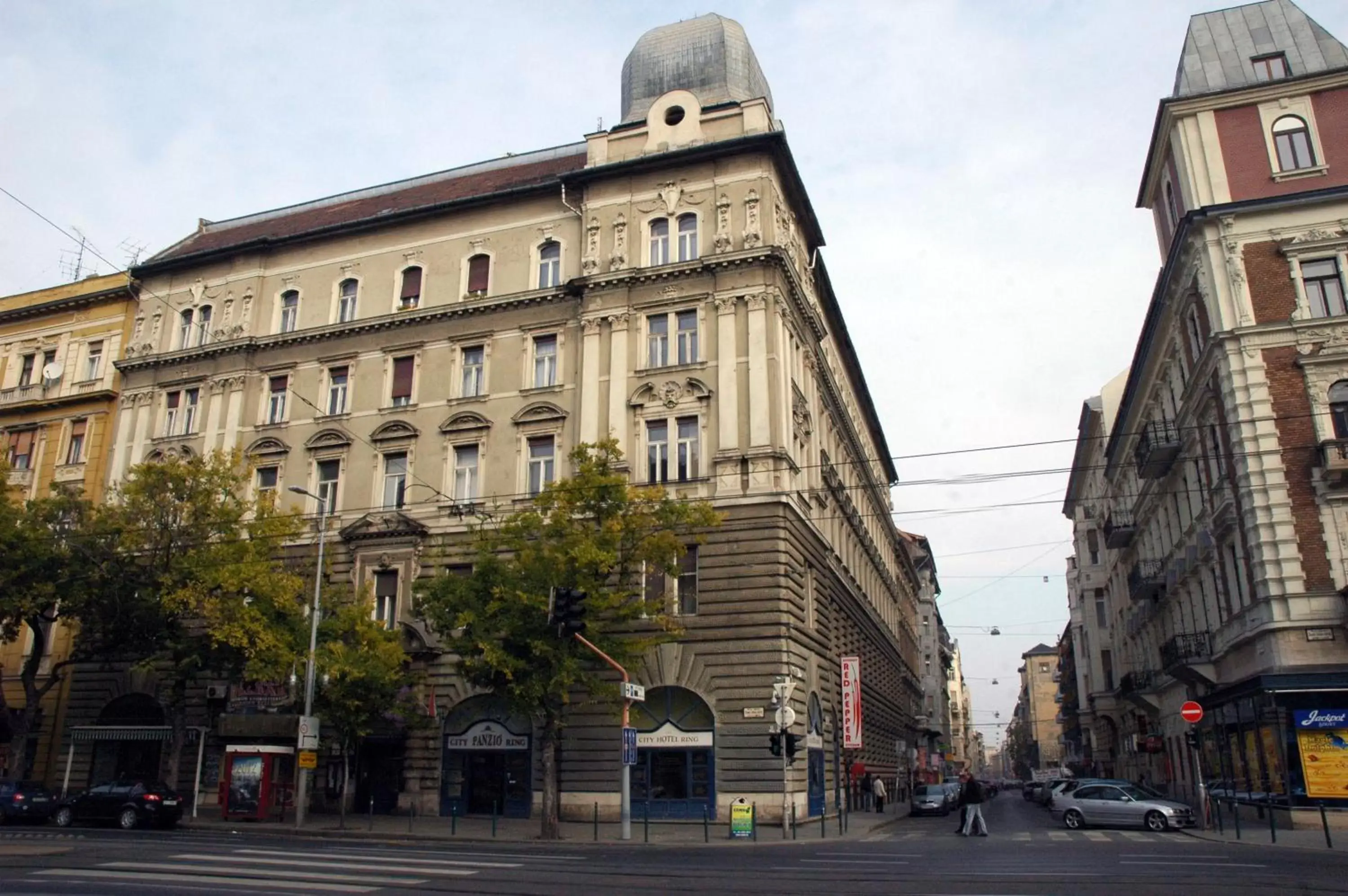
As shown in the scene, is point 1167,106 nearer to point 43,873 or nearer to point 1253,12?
point 1253,12

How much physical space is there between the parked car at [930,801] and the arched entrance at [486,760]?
19374 mm

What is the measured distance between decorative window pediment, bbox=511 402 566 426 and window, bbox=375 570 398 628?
6.70 m

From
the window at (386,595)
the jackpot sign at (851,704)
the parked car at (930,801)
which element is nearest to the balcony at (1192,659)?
the parked car at (930,801)

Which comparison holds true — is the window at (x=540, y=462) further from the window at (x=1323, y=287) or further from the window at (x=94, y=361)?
the window at (x=1323, y=287)

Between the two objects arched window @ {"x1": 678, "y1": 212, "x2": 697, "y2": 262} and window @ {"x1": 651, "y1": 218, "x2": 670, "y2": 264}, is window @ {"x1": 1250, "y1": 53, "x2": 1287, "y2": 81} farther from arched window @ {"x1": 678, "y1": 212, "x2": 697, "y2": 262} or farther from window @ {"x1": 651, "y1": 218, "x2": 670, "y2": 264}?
window @ {"x1": 651, "y1": 218, "x2": 670, "y2": 264}

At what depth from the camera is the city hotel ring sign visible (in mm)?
31250

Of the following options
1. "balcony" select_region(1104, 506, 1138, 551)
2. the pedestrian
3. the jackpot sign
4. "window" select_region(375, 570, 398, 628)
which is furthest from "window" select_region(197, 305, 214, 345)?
"balcony" select_region(1104, 506, 1138, 551)

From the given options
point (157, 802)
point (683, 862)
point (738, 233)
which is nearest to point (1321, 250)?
point (738, 233)

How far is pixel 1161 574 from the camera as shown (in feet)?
143

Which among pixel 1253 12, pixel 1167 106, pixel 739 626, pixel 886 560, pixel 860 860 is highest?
pixel 1253 12

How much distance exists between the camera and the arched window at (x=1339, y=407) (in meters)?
28.2

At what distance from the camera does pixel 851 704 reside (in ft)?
116

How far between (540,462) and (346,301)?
11571mm

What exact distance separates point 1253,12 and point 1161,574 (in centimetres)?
2248
